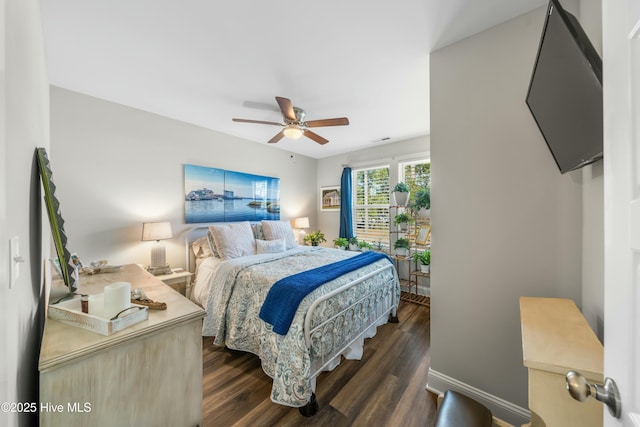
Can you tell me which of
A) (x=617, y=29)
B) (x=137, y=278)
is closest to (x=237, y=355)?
(x=137, y=278)

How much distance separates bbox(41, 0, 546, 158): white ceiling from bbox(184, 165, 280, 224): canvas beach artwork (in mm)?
896

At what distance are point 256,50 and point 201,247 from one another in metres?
2.43

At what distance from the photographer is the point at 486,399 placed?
5.08 feet

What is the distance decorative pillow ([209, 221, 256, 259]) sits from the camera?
2928mm

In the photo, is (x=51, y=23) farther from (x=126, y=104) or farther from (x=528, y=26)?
(x=528, y=26)

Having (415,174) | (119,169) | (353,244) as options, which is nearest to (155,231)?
(119,169)

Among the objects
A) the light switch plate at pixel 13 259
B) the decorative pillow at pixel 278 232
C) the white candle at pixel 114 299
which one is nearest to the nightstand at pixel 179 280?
the decorative pillow at pixel 278 232

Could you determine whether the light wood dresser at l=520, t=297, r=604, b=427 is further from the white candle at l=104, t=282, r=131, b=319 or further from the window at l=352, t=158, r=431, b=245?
the window at l=352, t=158, r=431, b=245

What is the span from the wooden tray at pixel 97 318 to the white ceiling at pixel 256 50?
1678 millimetres

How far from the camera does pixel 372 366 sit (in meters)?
2.05

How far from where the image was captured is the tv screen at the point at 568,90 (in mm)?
818

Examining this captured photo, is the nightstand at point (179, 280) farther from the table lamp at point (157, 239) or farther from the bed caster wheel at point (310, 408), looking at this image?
the bed caster wheel at point (310, 408)

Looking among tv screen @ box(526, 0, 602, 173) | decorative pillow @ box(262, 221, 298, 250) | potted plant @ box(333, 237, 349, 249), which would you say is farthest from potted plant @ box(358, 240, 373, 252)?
tv screen @ box(526, 0, 602, 173)

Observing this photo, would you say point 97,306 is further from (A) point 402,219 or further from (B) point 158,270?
(A) point 402,219
